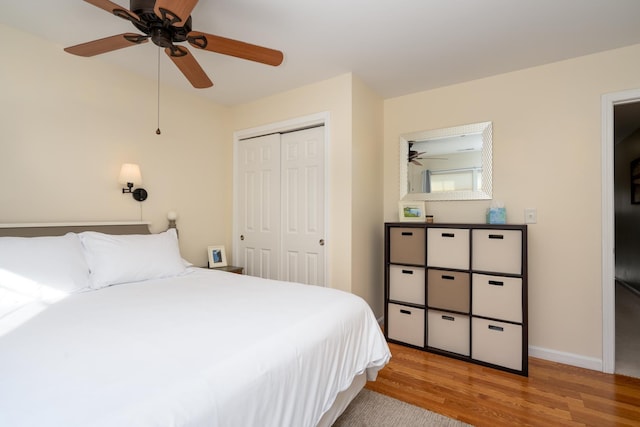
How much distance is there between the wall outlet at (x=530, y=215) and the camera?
2553 mm

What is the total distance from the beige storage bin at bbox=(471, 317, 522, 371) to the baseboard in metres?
0.44

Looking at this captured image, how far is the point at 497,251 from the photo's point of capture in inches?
93.1

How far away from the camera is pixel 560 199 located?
8.06 ft

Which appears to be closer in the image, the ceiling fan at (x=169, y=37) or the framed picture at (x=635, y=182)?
the ceiling fan at (x=169, y=37)

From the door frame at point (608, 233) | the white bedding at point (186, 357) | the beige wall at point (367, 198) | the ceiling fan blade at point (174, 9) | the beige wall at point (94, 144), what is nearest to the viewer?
the white bedding at point (186, 357)

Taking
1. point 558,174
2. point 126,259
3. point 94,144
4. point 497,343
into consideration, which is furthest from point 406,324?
point 94,144

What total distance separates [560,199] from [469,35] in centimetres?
153

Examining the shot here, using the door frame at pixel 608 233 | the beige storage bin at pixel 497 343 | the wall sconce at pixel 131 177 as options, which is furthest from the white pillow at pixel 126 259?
the door frame at pixel 608 233

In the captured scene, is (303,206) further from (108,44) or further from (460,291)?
(108,44)

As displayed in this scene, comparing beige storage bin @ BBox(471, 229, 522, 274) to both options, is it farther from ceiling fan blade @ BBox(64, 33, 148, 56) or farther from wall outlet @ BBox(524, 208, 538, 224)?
ceiling fan blade @ BBox(64, 33, 148, 56)

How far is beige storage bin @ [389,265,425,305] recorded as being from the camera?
2.69 meters

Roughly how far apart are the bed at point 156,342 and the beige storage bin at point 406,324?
0.95 meters

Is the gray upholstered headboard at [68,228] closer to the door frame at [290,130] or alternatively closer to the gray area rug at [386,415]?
the door frame at [290,130]

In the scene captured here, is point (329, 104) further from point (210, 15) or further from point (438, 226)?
point (438, 226)
